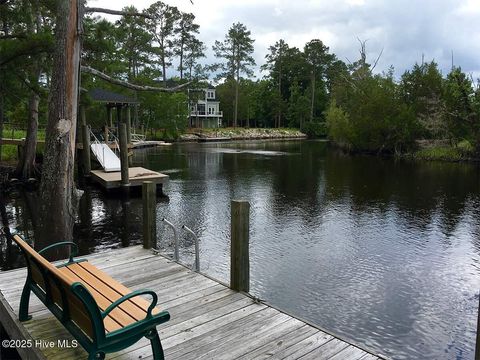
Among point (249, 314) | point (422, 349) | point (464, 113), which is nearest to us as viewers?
point (249, 314)

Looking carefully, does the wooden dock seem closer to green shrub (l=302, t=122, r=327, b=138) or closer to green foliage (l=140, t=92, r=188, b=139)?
green foliage (l=140, t=92, r=188, b=139)

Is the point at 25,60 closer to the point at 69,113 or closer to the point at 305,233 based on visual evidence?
the point at 69,113

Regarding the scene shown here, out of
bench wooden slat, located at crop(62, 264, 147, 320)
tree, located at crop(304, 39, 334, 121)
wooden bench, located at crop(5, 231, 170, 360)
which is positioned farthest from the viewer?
tree, located at crop(304, 39, 334, 121)

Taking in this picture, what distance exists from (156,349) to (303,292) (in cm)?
528

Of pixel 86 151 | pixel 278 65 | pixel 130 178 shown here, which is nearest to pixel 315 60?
pixel 278 65

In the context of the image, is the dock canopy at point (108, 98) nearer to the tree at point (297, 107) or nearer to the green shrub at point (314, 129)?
the tree at point (297, 107)

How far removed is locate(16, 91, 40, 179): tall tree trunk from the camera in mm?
17453

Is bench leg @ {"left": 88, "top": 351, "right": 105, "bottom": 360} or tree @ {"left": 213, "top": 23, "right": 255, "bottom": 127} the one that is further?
tree @ {"left": 213, "top": 23, "right": 255, "bottom": 127}

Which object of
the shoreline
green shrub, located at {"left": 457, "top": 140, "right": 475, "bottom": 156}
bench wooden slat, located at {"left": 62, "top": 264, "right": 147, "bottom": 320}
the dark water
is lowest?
the dark water

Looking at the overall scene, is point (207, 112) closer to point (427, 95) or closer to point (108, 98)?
point (427, 95)

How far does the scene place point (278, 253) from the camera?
1009 centimetres

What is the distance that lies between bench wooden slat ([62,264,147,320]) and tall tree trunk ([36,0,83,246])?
252cm

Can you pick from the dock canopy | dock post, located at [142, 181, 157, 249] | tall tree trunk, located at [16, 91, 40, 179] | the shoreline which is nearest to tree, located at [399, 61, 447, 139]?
the dock canopy

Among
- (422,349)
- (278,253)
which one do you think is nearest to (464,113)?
(278,253)
